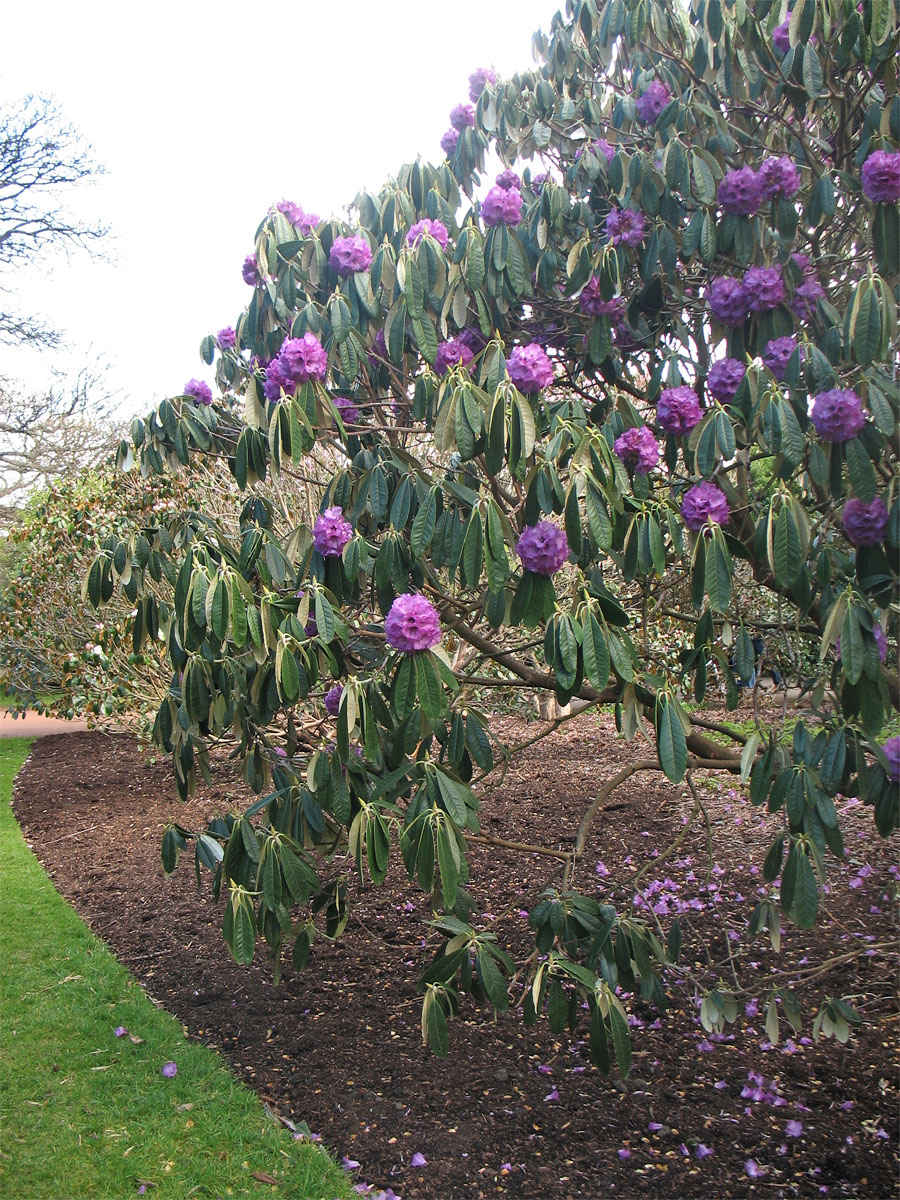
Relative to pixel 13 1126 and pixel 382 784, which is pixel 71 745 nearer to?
pixel 13 1126

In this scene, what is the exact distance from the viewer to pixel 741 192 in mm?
2287

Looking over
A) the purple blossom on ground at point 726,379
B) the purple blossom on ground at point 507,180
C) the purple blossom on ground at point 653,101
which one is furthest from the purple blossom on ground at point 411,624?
the purple blossom on ground at point 653,101

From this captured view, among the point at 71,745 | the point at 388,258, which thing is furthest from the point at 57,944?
Result: the point at 71,745

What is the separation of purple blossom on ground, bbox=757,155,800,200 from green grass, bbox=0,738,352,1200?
2.80 metres

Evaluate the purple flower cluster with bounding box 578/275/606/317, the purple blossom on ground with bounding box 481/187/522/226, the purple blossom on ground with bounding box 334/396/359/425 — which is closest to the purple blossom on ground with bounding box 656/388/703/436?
the purple flower cluster with bounding box 578/275/606/317

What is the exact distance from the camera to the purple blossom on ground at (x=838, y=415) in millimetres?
1957

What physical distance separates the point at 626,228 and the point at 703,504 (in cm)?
93

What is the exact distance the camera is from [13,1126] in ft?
Answer: 9.00

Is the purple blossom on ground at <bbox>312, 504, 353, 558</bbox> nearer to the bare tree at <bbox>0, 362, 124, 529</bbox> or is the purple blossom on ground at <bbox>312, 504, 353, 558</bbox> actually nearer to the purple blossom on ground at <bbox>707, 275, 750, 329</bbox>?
the purple blossom on ground at <bbox>707, 275, 750, 329</bbox>

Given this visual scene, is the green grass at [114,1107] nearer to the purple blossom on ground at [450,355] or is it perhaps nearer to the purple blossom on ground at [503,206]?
the purple blossom on ground at [450,355]

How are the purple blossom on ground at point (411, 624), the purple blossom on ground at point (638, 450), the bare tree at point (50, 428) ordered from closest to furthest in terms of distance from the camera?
1. the purple blossom on ground at point (411, 624)
2. the purple blossom on ground at point (638, 450)
3. the bare tree at point (50, 428)

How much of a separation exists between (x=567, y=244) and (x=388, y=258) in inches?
23.7

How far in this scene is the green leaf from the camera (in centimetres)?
195

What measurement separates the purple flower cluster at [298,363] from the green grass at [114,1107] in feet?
6.91
